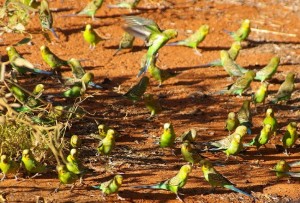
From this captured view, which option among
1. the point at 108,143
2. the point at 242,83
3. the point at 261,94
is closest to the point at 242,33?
the point at 242,83

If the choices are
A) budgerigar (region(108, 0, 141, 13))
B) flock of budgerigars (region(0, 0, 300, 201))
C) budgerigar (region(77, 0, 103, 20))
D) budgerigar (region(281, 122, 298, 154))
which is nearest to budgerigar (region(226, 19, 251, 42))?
flock of budgerigars (region(0, 0, 300, 201))

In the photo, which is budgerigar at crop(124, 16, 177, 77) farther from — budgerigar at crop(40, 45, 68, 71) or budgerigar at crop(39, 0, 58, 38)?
budgerigar at crop(39, 0, 58, 38)

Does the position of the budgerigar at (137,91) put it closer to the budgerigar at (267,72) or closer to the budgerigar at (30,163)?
the budgerigar at (267,72)

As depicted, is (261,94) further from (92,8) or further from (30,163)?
(30,163)

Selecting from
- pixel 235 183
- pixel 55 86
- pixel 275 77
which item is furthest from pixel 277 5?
pixel 235 183

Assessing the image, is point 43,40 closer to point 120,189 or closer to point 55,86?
point 55,86

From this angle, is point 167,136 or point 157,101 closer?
point 167,136

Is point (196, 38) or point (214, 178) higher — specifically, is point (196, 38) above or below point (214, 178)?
above
